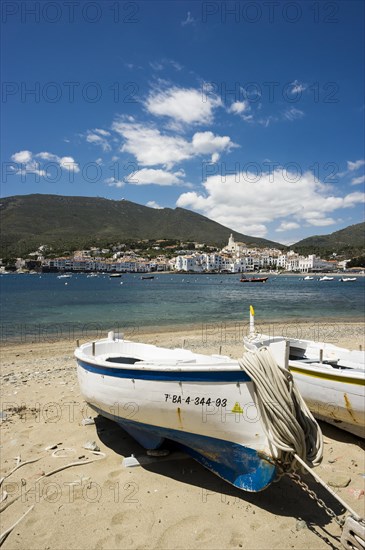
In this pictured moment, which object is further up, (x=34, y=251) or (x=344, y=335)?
(x=34, y=251)

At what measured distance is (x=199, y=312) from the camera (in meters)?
31.0

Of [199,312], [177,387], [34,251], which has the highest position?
[34,251]

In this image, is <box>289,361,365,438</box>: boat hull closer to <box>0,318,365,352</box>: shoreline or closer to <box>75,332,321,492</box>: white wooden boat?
<box>75,332,321,492</box>: white wooden boat

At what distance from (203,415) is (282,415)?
1050mm

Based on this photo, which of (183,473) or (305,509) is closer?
(305,509)

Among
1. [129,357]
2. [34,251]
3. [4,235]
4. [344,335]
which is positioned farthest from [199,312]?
[4,235]

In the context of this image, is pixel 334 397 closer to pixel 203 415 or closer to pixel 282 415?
pixel 282 415

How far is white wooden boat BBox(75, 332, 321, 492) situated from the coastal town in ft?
514

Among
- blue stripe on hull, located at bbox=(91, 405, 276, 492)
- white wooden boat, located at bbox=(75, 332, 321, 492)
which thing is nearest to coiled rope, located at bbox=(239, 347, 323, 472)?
white wooden boat, located at bbox=(75, 332, 321, 492)

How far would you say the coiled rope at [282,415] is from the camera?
425cm

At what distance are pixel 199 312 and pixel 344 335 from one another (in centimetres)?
1422

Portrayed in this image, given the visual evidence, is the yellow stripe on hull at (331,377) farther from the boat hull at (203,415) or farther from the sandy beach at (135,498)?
the boat hull at (203,415)

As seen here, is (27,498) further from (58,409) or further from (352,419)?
(352,419)

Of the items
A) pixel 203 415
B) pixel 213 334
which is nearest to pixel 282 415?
pixel 203 415
